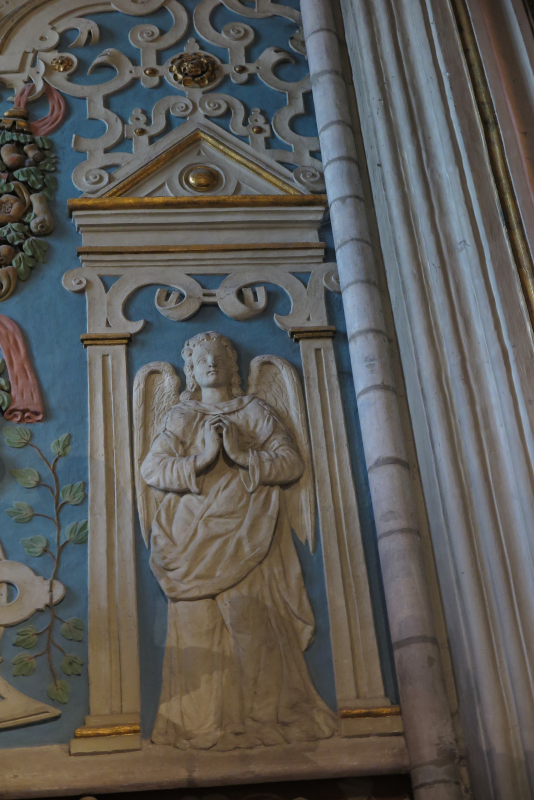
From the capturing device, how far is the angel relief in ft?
10.8

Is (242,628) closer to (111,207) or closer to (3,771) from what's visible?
(3,771)

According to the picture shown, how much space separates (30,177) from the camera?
432cm

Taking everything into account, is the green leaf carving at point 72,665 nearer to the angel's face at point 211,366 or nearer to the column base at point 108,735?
the column base at point 108,735

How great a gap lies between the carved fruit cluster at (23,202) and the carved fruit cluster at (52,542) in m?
0.74

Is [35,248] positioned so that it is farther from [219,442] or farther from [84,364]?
[219,442]

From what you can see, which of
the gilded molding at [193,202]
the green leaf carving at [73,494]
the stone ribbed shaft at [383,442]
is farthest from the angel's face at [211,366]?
the gilded molding at [193,202]

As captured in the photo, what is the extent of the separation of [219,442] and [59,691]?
1024 mm

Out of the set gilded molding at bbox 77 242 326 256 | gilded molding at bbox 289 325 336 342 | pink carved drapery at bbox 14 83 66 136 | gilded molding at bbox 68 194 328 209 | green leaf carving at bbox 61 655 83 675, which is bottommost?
green leaf carving at bbox 61 655 83 675

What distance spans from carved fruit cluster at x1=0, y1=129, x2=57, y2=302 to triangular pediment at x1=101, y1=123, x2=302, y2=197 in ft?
0.93

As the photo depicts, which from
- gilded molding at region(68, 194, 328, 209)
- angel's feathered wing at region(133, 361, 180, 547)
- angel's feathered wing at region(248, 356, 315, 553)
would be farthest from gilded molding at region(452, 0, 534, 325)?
angel's feathered wing at region(133, 361, 180, 547)

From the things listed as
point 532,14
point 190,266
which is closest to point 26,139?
point 190,266

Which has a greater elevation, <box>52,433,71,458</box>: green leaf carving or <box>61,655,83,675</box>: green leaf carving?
<box>52,433,71,458</box>: green leaf carving

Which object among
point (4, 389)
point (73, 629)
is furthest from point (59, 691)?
point (4, 389)

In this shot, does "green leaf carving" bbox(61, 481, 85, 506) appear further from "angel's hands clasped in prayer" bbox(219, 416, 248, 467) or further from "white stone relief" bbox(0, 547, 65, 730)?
"angel's hands clasped in prayer" bbox(219, 416, 248, 467)
